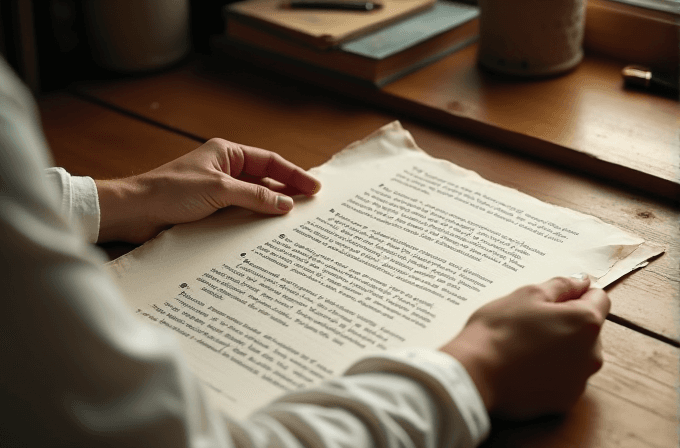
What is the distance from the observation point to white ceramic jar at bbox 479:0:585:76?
3.49 ft

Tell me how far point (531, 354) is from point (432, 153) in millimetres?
448

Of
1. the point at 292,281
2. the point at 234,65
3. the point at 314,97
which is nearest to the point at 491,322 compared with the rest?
the point at 292,281

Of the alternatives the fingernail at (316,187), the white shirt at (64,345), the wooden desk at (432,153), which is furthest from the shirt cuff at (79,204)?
the white shirt at (64,345)

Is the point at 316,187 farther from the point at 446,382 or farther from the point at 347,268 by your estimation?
the point at 446,382

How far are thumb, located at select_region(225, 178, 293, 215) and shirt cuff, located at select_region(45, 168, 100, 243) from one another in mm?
149

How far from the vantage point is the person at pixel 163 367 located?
1.20 ft

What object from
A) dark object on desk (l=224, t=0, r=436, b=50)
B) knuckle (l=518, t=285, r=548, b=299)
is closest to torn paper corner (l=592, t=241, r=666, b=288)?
knuckle (l=518, t=285, r=548, b=299)

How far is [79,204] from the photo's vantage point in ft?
2.50

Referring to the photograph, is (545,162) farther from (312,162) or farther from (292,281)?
(292,281)

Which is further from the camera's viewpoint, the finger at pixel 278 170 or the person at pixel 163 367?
the finger at pixel 278 170

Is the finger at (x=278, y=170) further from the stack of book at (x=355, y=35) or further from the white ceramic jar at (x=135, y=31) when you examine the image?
the white ceramic jar at (x=135, y=31)

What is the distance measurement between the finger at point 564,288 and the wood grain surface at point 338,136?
61mm

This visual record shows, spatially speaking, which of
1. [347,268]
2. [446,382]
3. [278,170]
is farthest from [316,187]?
[446,382]

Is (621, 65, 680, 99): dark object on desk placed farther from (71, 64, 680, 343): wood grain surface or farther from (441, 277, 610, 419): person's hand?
(441, 277, 610, 419): person's hand
